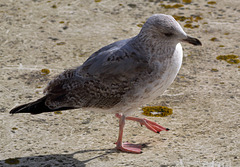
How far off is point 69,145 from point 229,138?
86.5 inches

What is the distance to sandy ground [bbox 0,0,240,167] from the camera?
5.74m

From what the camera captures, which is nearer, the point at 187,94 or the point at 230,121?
the point at 230,121

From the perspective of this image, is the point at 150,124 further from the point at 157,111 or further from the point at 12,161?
the point at 12,161

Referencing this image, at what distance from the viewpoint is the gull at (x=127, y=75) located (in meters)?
5.54

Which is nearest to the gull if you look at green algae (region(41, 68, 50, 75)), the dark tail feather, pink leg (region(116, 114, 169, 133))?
the dark tail feather

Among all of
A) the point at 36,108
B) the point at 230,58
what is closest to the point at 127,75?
the point at 36,108

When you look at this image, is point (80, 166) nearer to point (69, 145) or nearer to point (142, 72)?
point (69, 145)

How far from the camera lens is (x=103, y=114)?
6.78 meters

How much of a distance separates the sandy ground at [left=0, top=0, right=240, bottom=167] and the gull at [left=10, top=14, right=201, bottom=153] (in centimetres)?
48

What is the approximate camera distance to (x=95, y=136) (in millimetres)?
6184

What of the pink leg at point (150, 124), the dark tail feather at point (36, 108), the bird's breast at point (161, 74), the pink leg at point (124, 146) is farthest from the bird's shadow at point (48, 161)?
the bird's breast at point (161, 74)

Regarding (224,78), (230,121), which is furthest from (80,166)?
(224,78)

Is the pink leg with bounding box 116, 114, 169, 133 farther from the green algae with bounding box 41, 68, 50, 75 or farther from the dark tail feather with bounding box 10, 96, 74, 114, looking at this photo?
the green algae with bounding box 41, 68, 50, 75

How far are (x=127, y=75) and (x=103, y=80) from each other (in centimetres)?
33
